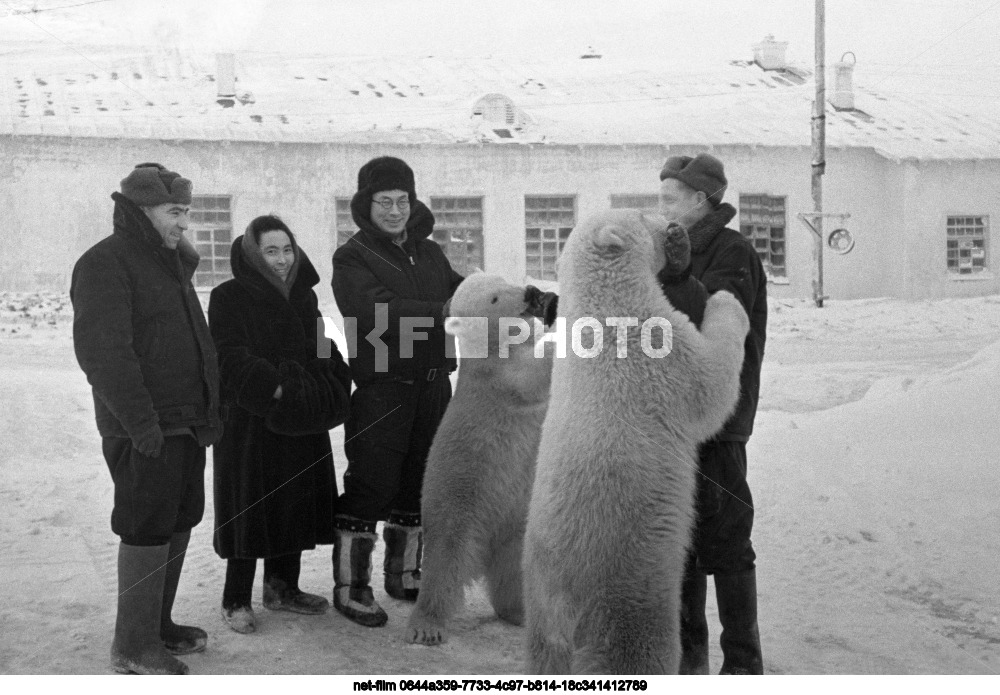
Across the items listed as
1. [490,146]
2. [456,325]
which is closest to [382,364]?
[456,325]

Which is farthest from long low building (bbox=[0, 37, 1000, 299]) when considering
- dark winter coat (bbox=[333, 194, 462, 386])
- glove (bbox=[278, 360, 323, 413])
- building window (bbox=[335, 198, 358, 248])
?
glove (bbox=[278, 360, 323, 413])

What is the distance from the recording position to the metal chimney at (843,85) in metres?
3.54

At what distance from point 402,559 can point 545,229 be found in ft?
4.20

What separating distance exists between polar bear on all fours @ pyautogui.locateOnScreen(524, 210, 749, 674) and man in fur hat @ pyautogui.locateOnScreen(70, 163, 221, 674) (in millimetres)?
989

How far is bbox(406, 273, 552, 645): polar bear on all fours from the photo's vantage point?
2598mm

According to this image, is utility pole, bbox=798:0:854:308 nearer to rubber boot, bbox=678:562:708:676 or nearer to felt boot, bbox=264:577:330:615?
rubber boot, bbox=678:562:708:676

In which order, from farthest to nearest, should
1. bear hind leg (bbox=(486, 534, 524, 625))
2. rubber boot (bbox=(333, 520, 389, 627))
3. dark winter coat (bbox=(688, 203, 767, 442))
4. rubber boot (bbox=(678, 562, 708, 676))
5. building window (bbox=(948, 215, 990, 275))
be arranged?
building window (bbox=(948, 215, 990, 275)) → rubber boot (bbox=(333, 520, 389, 627)) → bear hind leg (bbox=(486, 534, 524, 625)) → rubber boot (bbox=(678, 562, 708, 676)) → dark winter coat (bbox=(688, 203, 767, 442))

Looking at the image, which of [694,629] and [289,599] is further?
[289,599]

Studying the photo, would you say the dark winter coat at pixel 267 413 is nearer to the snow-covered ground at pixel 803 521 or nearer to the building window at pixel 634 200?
the snow-covered ground at pixel 803 521

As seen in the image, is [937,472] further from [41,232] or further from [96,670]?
[41,232]

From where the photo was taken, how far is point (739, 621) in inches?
90.7

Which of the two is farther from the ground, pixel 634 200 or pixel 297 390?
pixel 634 200

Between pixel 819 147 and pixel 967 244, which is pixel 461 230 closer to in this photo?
pixel 819 147

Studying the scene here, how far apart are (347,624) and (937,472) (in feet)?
6.89
